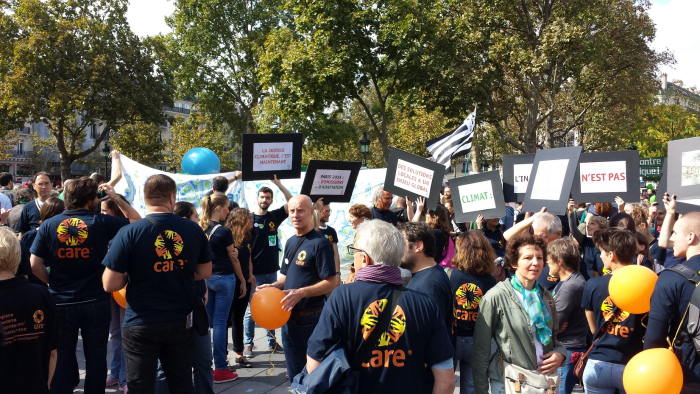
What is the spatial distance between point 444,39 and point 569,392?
18.1m

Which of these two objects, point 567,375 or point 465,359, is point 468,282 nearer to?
point 465,359

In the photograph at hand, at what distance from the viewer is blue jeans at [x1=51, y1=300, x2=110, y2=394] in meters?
4.85

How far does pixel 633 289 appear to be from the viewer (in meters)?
3.69

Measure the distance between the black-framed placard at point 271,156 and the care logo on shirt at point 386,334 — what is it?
4.02 m

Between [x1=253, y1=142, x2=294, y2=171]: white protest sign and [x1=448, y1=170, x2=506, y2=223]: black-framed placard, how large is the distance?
2.01 metres

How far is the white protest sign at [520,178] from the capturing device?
6.30 m

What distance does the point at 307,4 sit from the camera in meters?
20.6

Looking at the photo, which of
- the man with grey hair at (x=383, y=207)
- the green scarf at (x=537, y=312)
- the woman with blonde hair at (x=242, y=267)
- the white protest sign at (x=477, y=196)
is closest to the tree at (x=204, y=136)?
the man with grey hair at (x=383, y=207)

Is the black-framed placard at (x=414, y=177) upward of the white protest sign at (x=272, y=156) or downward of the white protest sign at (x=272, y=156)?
downward

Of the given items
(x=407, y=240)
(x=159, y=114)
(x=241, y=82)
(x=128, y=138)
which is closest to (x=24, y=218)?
(x=407, y=240)

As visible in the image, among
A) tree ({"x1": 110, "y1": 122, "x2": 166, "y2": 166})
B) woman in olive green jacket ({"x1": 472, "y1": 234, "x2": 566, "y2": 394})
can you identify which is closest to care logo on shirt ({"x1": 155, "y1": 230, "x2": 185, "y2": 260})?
woman in olive green jacket ({"x1": 472, "y1": 234, "x2": 566, "y2": 394})

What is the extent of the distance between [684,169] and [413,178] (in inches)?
99.0

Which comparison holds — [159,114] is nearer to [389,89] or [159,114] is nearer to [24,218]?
[389,89]

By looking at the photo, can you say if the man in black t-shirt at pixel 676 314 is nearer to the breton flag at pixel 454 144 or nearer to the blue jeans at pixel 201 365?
the blue jeans at pixel 201 365
